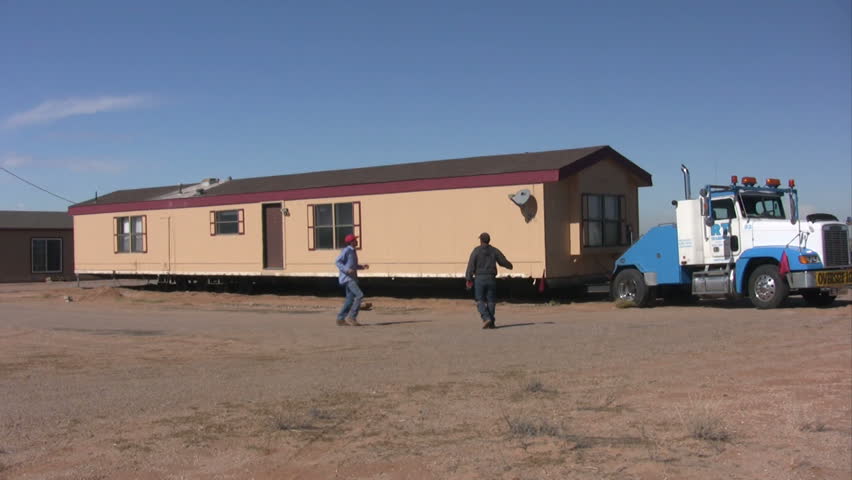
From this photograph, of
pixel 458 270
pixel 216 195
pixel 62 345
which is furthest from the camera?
pixel 216 195

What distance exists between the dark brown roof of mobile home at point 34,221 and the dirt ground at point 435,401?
22.8 m

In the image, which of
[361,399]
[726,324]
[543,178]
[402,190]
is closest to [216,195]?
[402,190]

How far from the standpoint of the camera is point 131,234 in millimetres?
25500

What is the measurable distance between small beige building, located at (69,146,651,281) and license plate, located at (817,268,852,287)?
5.11 meters

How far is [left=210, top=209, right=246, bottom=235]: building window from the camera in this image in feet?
74.6

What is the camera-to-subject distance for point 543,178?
17.4m

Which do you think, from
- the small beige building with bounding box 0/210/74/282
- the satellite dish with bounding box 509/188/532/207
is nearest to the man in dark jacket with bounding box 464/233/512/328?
the satellite dish with bounding box 509/188/532/207

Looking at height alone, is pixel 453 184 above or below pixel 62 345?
above

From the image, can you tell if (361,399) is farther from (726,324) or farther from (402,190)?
(402,190)

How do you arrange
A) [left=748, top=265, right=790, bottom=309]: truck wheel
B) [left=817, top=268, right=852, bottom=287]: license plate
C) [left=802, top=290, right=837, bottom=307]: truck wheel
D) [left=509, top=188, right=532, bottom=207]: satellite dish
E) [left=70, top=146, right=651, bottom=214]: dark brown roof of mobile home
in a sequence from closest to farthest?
[left=817, top=268, right=852, bottom=287]: license plate → [left=748, top=265, right=790, bottom=309]: truck wheel → [left=802, top=290, right=837, bottom=307]: truck wheel → [left=509, top=188, right=532, bottom=207]: satellite dish → [left=70, top=146, right=651, bottom=214]: dark brown roof of mobile home

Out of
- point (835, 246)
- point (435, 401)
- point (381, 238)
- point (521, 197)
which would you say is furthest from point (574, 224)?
point (435, 401)

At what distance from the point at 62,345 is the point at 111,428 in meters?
5.58

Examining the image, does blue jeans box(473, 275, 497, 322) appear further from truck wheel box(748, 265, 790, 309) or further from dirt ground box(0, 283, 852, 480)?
truck wheel box(748, 265, 790, 309)

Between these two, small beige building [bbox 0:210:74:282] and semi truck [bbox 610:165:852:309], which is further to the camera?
small beige building [bbox 0:210:74:282]
